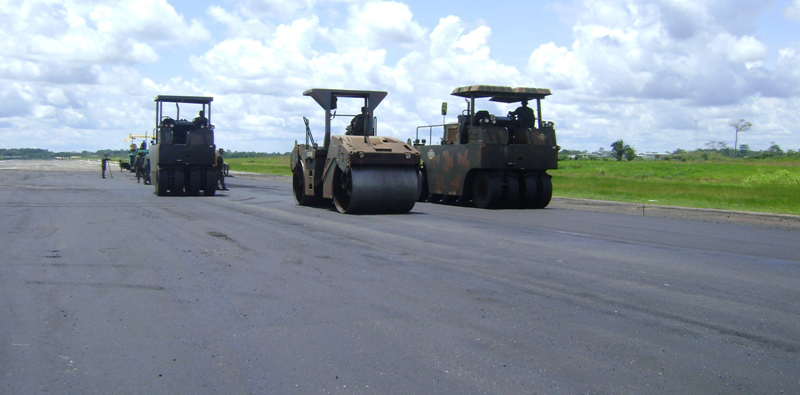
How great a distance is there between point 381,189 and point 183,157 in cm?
1043

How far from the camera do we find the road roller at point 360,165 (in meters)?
16.0

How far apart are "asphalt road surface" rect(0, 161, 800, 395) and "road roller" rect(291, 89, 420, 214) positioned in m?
3.79

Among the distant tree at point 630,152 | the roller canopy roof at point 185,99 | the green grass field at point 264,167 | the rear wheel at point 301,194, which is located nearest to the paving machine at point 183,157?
the roller canopy roof at point 185,99

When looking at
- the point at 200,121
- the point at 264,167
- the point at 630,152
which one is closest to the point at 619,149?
the point at 630,152

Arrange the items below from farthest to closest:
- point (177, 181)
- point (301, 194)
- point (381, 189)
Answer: point (177, 181), point (301, 194), point (381, 189)

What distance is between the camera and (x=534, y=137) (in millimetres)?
19406

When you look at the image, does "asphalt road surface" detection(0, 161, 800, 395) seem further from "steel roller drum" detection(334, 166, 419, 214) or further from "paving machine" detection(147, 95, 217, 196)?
"paving machine" detection(147, 95, 217, 196)

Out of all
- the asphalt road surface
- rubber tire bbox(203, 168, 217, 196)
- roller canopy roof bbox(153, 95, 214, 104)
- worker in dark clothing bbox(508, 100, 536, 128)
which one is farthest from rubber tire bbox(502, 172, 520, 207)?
roller canopy roof bbox(153, 95, 214, 104)

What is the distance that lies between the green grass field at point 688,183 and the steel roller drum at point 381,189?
889cm

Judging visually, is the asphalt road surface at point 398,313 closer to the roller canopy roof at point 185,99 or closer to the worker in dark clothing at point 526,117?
the worker in dark clothing at point 526,117

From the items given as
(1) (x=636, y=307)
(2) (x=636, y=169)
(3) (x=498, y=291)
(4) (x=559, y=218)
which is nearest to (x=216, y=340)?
(3) (x=498, y=291)

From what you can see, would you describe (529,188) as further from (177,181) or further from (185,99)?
(185,99)

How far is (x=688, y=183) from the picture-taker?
3831 centimetres

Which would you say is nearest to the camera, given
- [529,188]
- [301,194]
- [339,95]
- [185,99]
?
[339,95]
